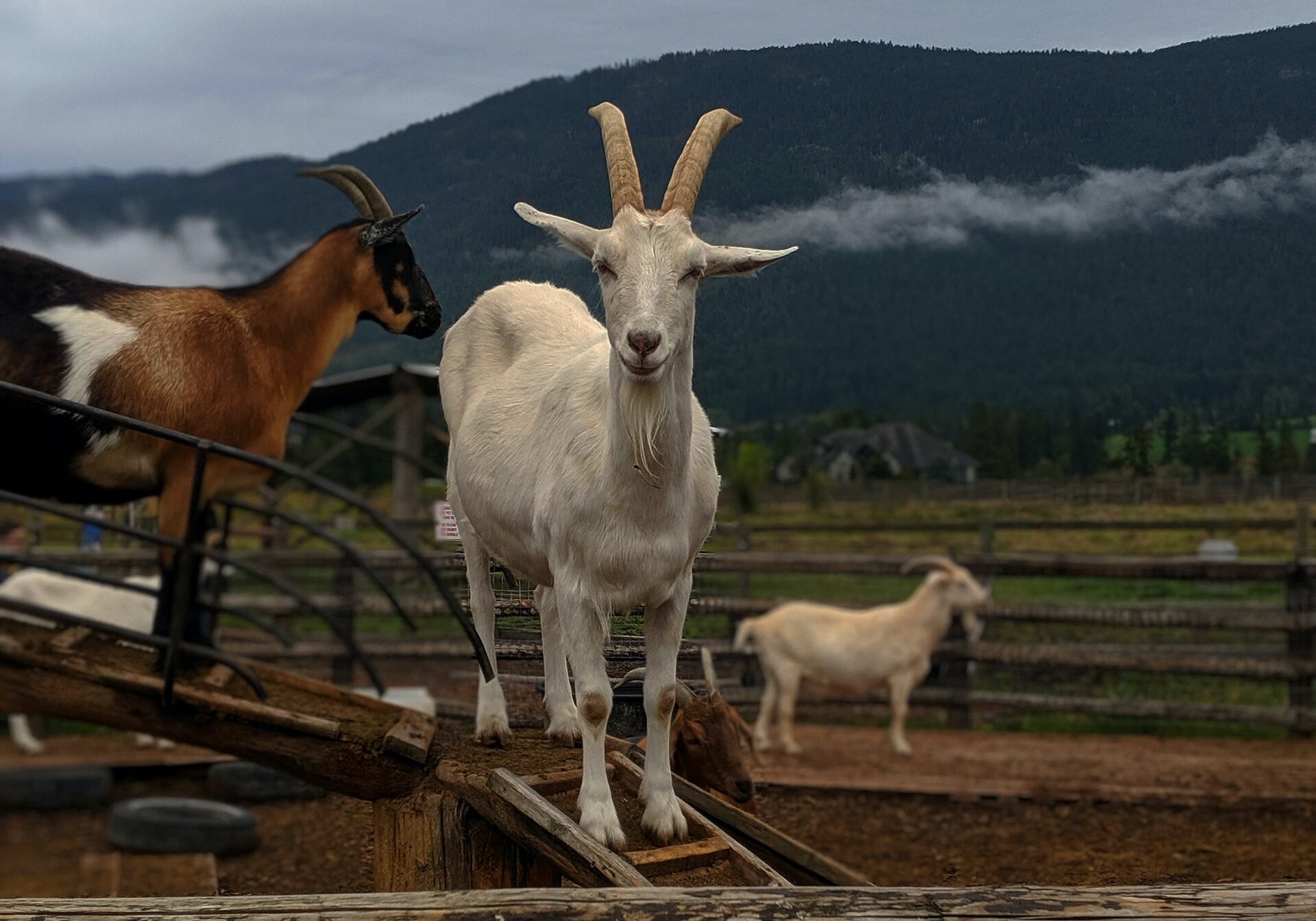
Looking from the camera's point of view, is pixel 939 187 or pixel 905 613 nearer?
pixel 939 187

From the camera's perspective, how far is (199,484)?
3.87 m

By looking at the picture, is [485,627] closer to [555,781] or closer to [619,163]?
[555,781]

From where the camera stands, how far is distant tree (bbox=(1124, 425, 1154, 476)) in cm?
522

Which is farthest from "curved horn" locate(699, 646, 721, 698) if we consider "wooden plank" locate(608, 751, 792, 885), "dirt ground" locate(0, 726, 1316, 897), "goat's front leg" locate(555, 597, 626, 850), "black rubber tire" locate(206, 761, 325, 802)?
"black rubber tire" locate(206, 761, 325, 802)

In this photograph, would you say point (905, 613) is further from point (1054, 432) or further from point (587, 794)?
point (587, 794)

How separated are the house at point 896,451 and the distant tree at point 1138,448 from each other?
174 centimetres

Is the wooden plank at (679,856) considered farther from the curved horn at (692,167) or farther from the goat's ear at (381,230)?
the goat's ear at (381,230)

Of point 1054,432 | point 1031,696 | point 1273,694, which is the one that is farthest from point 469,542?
point 1273,694

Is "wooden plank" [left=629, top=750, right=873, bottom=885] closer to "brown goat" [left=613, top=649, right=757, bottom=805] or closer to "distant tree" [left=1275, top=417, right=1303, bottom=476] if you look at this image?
"brown goat" [left=613, top=649, right=757, bottom=805]

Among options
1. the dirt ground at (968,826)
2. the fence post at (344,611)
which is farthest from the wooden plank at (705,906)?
the fence post at (344,611)

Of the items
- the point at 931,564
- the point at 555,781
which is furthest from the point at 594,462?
the point at 931,564

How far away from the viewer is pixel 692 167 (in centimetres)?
306

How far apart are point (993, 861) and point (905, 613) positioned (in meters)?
4.79

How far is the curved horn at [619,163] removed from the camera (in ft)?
9.85
